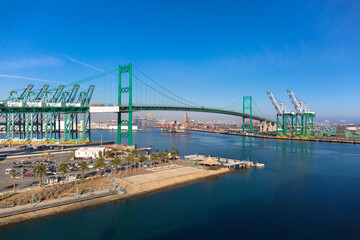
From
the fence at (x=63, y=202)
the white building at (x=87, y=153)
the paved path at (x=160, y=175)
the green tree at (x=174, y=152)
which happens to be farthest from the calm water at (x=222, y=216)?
the white building at (x=87, y=153)

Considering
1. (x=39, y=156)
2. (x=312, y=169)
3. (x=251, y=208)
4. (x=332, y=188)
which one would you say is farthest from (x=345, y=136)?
(x=39, y=156)

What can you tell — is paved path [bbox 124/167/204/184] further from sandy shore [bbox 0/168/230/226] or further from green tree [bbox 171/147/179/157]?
green tree [bbox 171/147/179/157]

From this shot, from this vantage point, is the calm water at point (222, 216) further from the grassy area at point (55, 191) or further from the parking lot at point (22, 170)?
the parking lot at point (22, 170)

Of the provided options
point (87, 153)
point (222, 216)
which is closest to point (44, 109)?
point (87, 153)

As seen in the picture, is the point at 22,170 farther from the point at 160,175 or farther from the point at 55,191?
the point at 160,175

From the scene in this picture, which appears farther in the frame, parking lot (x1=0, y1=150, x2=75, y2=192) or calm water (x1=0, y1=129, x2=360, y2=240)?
parking lot (x1=0, y1=150, x2=75, y2=192)

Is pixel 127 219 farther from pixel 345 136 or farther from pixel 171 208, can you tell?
pixel 345 136

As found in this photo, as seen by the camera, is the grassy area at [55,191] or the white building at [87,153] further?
the white building at [87,153]

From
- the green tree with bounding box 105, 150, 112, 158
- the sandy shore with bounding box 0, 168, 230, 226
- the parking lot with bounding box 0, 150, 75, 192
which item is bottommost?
the sandy shore with bounding box 0, 168, 230, 226

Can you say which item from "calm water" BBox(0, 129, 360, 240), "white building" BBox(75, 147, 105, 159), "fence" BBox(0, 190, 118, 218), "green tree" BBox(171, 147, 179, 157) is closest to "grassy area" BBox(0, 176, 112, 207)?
"fence" BBox(0, 190, 118, 218)

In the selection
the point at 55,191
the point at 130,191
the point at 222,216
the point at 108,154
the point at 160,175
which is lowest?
the point at 222,216
